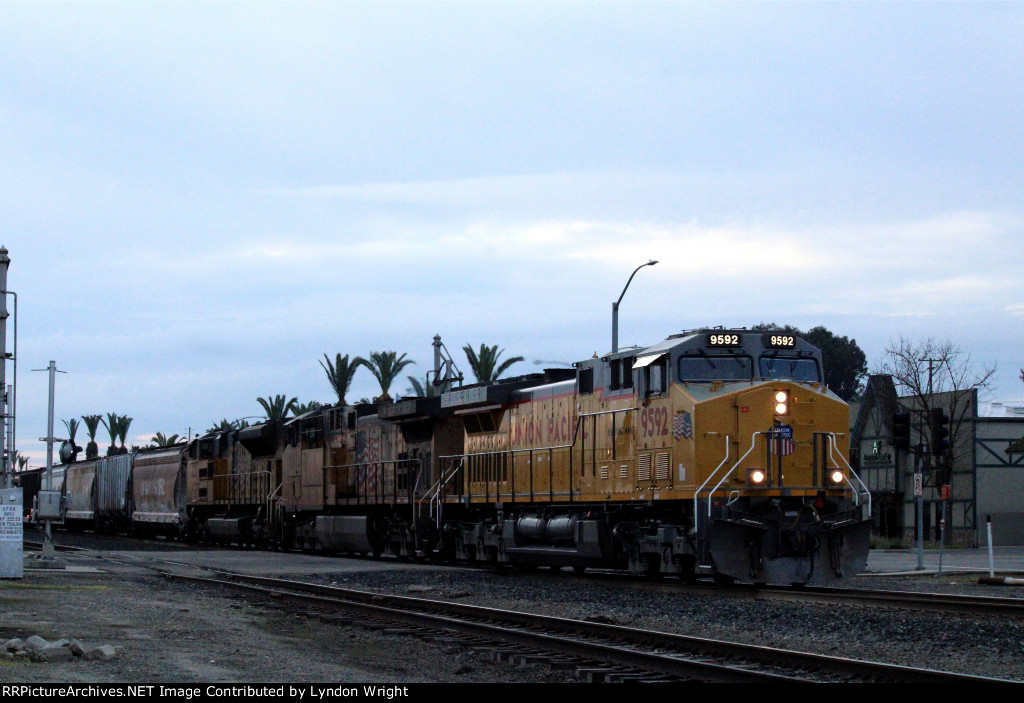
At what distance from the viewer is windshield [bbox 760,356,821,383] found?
750 inches

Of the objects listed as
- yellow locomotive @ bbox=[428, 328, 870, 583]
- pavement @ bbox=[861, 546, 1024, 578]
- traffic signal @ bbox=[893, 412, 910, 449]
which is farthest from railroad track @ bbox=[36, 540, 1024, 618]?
traffic signal @ bbox=[893, 412, 910, 449]

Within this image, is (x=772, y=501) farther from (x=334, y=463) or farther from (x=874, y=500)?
(x=874, y=500)

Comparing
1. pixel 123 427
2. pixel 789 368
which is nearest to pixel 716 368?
pixel 789 368

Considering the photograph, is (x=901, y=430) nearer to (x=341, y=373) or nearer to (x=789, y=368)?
(x=789, y=368)

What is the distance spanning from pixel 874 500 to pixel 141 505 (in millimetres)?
32280

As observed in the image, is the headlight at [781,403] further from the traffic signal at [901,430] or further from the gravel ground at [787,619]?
the traffic signal at [901,430]

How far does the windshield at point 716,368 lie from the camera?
18.9m

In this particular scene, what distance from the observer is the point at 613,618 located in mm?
14562

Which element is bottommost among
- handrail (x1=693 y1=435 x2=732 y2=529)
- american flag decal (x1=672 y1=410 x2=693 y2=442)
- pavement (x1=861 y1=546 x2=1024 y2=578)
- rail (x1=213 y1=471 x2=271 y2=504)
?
pavement (x1=861 y1=546 x2=1024 y2=578)

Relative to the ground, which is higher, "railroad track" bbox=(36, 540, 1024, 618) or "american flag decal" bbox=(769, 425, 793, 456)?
"american flag decal" bbox=(769, 425, 793, 456)

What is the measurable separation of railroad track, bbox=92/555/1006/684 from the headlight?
234 inches

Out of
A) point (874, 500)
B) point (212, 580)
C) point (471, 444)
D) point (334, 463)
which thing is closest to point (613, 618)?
point (212, 580)

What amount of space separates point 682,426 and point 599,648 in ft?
24.1

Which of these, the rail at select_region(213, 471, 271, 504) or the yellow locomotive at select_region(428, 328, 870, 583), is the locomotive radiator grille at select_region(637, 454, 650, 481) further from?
the rail at select_region(213, 471, 271, 504)
